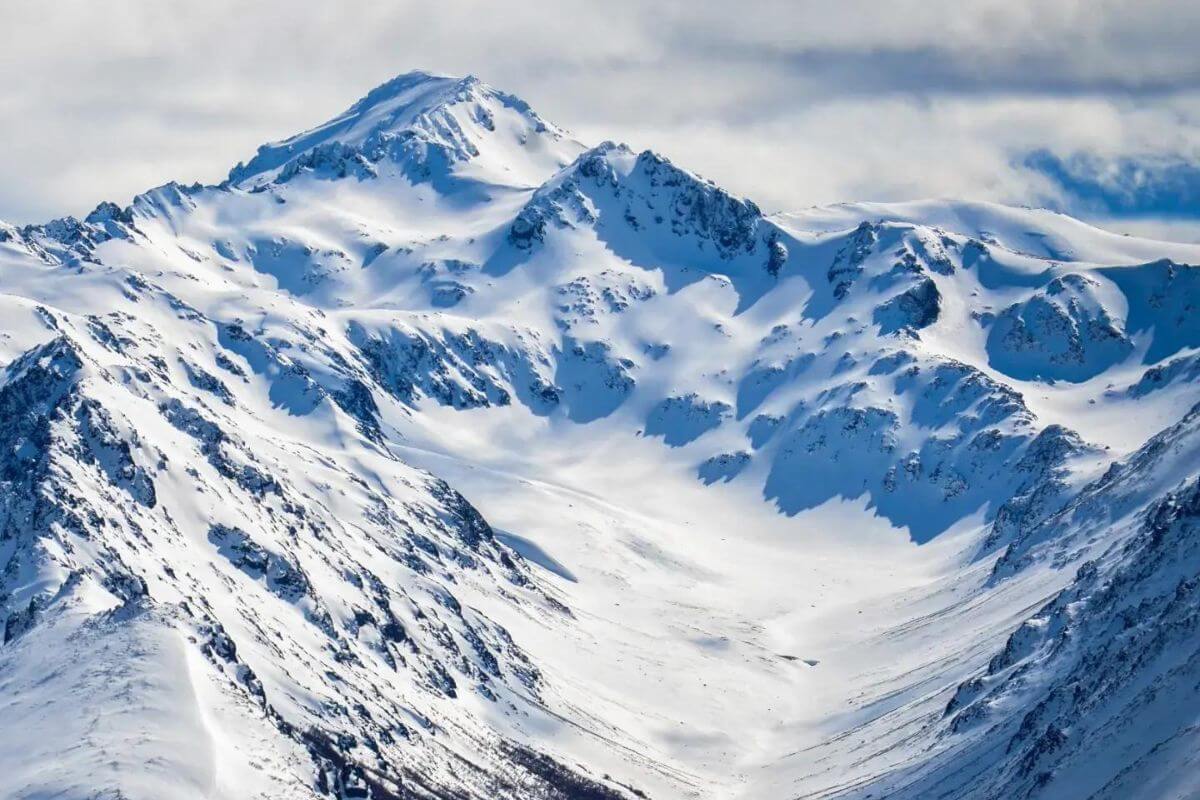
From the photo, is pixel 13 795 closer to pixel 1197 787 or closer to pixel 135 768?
pixel 135 768

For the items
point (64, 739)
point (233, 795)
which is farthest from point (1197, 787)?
point (64, 739)

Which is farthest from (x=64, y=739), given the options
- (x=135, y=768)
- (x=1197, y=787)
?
(x=1197, y=787)

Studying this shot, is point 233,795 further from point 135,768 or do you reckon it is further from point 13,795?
point 13,795

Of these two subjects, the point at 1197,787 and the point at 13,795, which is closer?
the point at 13,795

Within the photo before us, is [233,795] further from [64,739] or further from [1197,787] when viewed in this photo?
[1197,787]

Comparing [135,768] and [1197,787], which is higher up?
[135,768]

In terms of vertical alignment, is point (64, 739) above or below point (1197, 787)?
above

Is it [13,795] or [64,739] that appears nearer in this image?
[13,795]

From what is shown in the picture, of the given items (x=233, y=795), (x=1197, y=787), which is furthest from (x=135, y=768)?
(x=1197, y=787)
